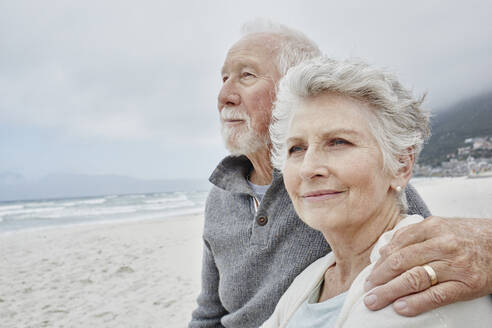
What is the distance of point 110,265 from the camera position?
324 inches

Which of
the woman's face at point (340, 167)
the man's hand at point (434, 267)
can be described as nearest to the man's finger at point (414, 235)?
the man's hand at point (434, 267)

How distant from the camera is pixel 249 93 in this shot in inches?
80.2

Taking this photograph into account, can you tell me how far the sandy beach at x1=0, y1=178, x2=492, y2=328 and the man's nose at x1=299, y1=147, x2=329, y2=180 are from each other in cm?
439

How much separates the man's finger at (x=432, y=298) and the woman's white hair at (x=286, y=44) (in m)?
1.42

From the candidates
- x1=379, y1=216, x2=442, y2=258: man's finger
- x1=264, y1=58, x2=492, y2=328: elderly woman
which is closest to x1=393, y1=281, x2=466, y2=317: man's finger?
x1=379, y1=216, x2=442, y2=258: man's finger

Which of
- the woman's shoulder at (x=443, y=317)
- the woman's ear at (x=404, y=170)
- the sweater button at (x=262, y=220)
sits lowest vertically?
the sweater button at (x=262, y=220)

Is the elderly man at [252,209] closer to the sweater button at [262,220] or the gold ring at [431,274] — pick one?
the sweater button at [262,220]

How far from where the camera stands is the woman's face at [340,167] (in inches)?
51.0

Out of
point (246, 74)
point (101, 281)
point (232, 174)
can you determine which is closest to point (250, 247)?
point (232, 174)

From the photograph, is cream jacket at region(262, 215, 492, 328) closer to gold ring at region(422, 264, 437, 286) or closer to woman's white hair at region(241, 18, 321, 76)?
gold ring at region(422, 264, 437, 286)

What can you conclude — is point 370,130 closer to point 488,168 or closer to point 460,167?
point 488,168

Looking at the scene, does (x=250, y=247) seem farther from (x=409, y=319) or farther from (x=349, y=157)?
(x=409, y=319)

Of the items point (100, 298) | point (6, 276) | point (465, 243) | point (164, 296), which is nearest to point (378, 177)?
point (465, 243)

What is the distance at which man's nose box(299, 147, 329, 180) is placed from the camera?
4.41 ft
